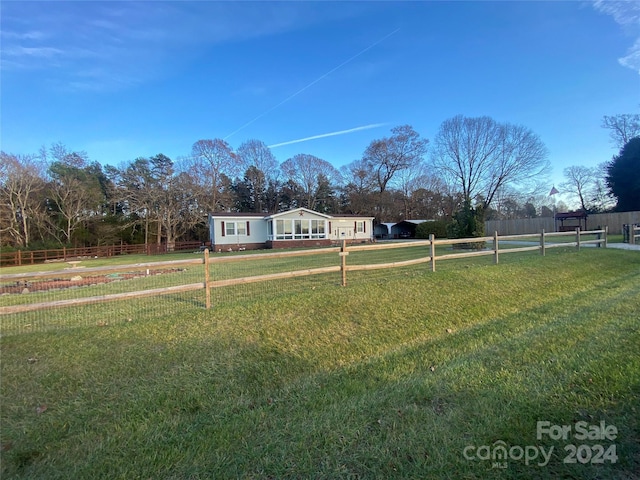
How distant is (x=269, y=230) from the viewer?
95.7 ft

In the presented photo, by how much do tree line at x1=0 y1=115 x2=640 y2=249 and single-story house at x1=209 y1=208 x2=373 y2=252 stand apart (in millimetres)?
7316

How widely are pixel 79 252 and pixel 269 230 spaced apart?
16.8 m

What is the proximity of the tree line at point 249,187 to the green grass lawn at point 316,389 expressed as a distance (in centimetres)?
1419

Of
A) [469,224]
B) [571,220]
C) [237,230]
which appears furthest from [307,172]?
[571,220]

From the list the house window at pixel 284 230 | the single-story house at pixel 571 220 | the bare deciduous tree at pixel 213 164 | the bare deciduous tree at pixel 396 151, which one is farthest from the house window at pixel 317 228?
the single-story house at pixel 571 220

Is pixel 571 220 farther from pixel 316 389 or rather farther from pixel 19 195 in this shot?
pixel 19 195

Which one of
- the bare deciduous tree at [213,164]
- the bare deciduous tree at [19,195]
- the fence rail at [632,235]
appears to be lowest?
the fence rail at [632,235]

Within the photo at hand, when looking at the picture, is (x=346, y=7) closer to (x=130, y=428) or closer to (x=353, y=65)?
(x=353, y=65)

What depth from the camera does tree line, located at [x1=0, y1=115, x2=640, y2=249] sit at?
29.1 m

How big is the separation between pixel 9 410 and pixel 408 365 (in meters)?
3.93

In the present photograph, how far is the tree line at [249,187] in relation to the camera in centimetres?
2914

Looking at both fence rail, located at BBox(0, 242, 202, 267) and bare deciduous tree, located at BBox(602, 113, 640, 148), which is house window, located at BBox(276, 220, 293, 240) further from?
bare deciduous tree, located at BBox(602, 113, 640, 148)

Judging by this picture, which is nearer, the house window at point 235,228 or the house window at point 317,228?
the house window at point 235,228

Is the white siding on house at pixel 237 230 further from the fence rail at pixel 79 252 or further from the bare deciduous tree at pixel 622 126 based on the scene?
the bare deciduous tree at pixel 622 126
